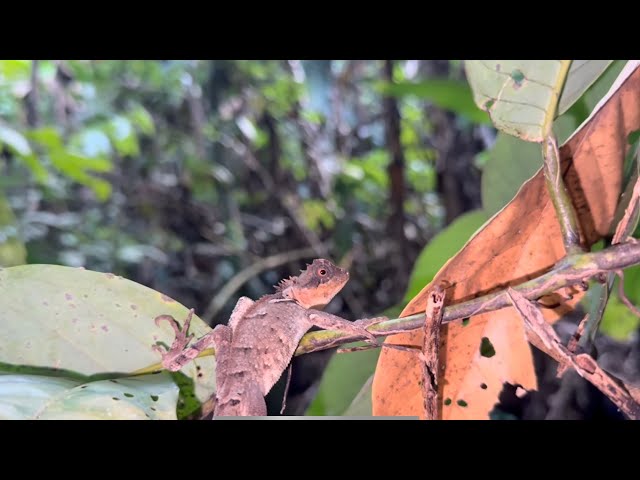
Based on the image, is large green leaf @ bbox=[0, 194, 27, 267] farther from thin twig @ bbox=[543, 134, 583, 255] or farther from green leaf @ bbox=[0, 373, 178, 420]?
thin twig @ bbox=[543, 134, 583, 255]

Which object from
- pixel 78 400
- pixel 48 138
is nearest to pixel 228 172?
pixel 48 138

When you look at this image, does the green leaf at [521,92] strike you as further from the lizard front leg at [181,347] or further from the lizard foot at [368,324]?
the lizard front leg at [181,347]

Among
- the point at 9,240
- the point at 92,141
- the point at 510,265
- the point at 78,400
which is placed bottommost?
the point at 78,400

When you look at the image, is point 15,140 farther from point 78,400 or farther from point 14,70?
point 78,400

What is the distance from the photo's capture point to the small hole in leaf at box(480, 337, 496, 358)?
61 cm

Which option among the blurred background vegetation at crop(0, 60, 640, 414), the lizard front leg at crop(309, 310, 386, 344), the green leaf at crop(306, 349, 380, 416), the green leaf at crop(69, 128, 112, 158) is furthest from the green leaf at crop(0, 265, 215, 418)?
the green leaf at crop(69, 128, 112, 158)

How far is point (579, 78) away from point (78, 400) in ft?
1.60

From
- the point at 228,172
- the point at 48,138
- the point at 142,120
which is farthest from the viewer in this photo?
the point at 142,120

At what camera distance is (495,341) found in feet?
2.00

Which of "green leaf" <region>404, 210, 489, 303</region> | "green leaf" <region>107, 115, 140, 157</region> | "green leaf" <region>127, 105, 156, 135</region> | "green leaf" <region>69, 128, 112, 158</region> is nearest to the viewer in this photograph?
"green leaf" <region>404, 210, 489, 303</region>

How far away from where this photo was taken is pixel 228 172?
314 cm

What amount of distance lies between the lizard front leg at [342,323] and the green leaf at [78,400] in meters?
0.15

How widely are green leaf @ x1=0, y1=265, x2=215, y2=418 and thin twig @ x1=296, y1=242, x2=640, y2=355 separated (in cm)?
18
